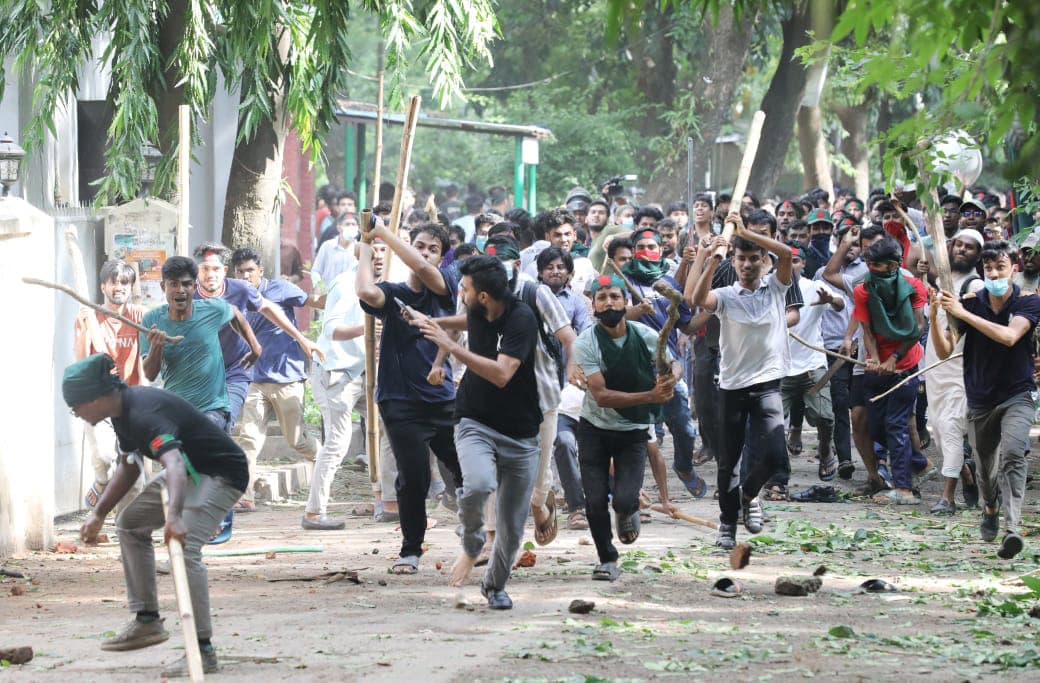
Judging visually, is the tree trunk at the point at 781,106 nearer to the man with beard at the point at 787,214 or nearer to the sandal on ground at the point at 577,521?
the man with beard at the point at 787,214

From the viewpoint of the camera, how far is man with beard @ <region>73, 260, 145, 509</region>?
1078 cm

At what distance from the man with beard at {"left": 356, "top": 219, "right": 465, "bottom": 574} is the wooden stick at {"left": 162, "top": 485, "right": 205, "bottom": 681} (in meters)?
2.71

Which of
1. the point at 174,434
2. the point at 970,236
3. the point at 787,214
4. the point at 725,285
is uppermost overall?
the point at 787,214

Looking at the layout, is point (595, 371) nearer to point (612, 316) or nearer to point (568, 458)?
point (612, 316)

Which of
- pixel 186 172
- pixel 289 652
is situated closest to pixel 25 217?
pixel 186 172

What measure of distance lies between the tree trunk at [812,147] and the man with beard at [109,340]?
20410 mm

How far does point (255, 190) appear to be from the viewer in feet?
47.7

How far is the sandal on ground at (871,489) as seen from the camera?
1254 centimetres

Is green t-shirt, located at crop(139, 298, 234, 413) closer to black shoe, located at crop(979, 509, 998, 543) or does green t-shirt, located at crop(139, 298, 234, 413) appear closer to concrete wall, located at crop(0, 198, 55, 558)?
concrete wall, located at crop(0, 198, 55, 558)

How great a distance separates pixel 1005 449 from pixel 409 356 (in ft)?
12.3

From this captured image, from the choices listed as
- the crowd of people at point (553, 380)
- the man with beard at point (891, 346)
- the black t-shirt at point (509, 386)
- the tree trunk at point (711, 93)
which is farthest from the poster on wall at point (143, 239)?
the tree trunk at point (711, 93)

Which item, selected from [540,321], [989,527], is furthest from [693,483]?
[540,321]

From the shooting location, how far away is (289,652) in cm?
725

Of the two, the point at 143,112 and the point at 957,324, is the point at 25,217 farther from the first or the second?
the point at 957,324
